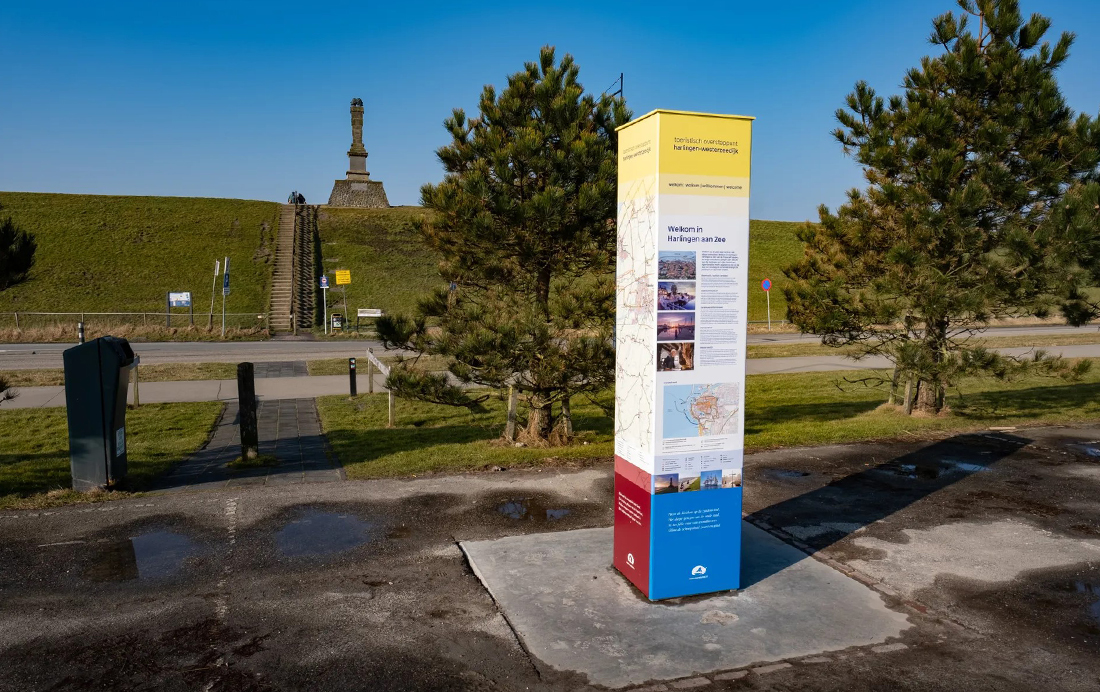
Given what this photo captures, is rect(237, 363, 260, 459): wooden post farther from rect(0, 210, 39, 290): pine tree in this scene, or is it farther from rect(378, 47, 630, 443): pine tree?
rect(0, 210, 39, 290): pine tree

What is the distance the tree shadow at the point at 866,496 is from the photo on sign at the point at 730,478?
0.81 meters

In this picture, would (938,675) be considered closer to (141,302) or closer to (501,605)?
(501,605)

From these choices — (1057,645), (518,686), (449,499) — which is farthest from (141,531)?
(1057,645)

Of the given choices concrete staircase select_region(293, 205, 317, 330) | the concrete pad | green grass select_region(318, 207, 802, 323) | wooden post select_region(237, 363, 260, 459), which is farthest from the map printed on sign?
green grass select_region(318, 207, 802, 323)

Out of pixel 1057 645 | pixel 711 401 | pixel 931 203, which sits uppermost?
pixel 931 203

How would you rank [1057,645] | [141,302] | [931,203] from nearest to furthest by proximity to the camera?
[1057,645] → [931,203] → [141,302]

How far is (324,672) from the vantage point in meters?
4.17

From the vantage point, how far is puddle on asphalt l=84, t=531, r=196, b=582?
5551 millimetres

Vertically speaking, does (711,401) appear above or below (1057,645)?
above

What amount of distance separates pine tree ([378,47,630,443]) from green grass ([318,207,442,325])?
88.7 feet

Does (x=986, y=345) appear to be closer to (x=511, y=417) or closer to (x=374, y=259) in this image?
(x=511, y=417)

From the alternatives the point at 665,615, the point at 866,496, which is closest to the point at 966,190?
the point at 866,496

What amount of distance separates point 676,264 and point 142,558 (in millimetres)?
4648

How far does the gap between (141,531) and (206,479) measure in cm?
197
